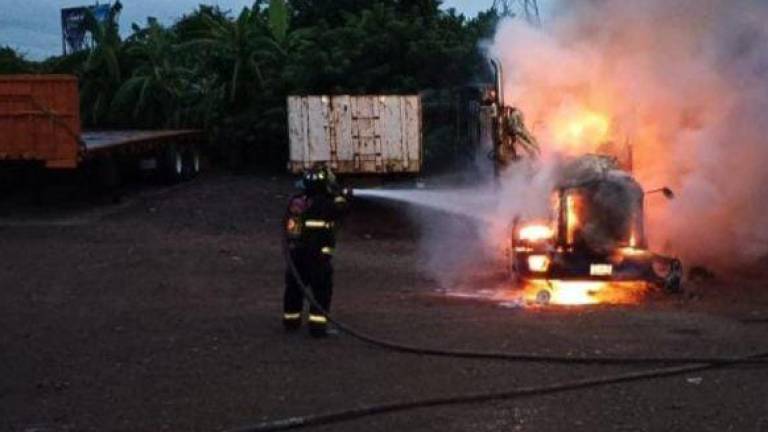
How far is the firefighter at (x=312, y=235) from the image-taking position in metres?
10.5

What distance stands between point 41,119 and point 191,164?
6.60m

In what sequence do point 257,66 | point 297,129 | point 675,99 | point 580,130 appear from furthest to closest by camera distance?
point 257,66 < point 297,129 < point 675,99 < point 580,130

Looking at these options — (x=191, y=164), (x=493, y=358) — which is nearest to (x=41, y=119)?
(x=191, y=164)

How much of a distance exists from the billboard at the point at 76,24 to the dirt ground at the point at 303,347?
43.5ft

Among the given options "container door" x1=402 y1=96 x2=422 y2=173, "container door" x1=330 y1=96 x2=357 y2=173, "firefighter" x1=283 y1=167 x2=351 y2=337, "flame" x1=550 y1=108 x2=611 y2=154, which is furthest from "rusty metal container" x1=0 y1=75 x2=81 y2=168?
"firefighter" x1=283 y1=167 x2=351 y2=337

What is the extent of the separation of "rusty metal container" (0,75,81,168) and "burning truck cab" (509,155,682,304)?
9595 millimetres

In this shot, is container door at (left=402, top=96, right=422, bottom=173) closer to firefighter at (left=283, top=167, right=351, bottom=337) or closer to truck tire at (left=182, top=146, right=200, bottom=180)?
truck tire at (left=182, top=146, right=200, bottom=180)

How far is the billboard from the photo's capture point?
A: 29.7 metres

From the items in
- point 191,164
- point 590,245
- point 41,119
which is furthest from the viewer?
point 191,164

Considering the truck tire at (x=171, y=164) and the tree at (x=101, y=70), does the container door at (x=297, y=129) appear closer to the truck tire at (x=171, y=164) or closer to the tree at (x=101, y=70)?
the truck tire at (x=171, y=164)

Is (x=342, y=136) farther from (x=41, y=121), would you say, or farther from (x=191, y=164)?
(x=191, y=164)

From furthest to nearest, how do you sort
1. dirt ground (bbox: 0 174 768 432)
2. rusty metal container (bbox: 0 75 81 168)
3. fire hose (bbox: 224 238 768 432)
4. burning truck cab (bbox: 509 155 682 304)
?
1. rusty metal container (bbox: 0 75 81 168)
2. burning truck cab (bbox: 509 155 682 304)
3. dirt ground (bbox: 0 174 768 432)
4. fire hose (bbox: 224 238 768 432)

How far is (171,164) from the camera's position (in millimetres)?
24922

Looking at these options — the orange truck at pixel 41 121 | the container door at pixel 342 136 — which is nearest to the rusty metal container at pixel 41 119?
the orange truck at pixel 41 121
